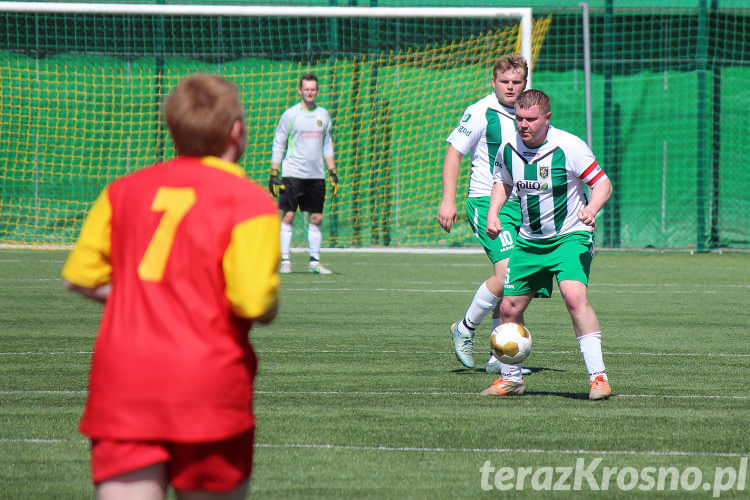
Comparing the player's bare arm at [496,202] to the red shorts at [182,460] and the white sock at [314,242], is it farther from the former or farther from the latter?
the white sock at [314,242]

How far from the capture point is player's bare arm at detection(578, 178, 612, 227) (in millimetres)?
6289

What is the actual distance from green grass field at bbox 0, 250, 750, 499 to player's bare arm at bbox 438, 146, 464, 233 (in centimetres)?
95

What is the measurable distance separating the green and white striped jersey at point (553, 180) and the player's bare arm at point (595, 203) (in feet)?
0.26

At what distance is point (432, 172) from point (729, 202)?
5.01m

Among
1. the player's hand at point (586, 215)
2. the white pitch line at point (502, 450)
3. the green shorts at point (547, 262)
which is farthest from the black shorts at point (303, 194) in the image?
the white pitch line at point (502, 450)

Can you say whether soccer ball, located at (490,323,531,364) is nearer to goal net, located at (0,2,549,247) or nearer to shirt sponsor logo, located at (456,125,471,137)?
shirt sponsor logo, located at (456,125,471,137)

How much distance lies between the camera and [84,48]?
19812mm

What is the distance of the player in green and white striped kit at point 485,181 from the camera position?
7586mm

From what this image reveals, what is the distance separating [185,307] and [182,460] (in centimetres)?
35

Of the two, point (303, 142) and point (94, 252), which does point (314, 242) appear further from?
point (94, 252)

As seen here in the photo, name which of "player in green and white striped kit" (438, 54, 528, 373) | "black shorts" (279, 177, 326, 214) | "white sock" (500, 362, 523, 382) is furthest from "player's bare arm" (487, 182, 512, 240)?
"black shorts" (279, 177, 326, 214)

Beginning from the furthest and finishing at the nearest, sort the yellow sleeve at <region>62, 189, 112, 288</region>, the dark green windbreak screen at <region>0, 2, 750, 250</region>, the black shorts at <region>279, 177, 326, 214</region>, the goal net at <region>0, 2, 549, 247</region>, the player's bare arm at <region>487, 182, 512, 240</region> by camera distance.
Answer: the dark green windbreak screen at <region>0, 2, 750, 250</region> → the goal net at <region>0, 2, 549, 247</region> → the black shorts at <region>279, 177, 326, 214</region> → the player's bare arm at <region>487, 182, 512, 240</region> → the yellow sleeve at <region>62, 189, 112, 288</region>

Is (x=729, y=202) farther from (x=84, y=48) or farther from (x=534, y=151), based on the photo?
(x=534, y=151)

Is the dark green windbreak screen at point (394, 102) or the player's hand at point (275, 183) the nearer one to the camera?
the player's hand at point (275, 183)
